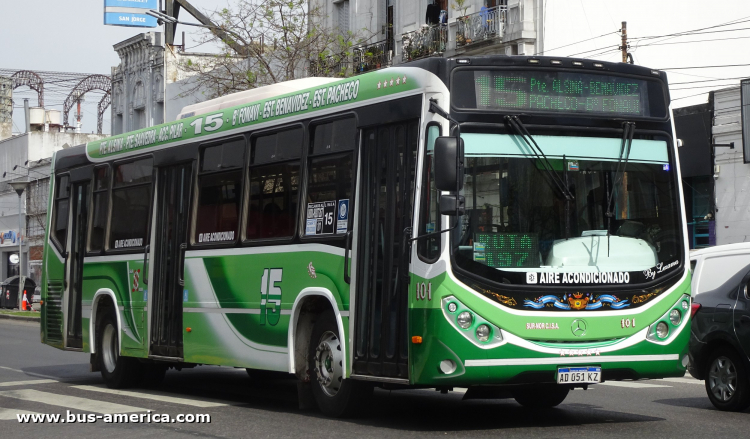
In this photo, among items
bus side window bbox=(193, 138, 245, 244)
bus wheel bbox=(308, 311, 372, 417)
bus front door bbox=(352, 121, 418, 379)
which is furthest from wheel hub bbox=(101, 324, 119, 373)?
bus front door bbox=(352, 121, 418, 379)

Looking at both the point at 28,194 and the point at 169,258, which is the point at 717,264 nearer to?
the point at 169,258

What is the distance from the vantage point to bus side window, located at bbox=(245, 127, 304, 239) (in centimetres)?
1148

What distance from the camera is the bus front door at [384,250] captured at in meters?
9.73

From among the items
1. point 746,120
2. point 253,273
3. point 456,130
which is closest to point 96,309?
point 253,273

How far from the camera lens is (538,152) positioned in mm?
9539

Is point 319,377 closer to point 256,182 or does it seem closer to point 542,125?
point 256,182

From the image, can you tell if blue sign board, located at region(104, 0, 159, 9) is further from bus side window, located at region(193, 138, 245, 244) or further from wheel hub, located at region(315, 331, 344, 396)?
wheel hub, located at region(315, 331, 344, 396)

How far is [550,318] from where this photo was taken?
9359 mm

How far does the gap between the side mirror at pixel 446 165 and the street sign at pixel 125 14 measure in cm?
3269

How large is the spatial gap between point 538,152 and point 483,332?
159cm

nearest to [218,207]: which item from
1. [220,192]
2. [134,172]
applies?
[220,192]

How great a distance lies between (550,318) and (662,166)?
1.83 m

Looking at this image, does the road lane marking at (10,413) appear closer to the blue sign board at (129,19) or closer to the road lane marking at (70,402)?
the road lane marking at (70,402)

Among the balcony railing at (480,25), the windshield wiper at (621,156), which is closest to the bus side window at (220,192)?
the windshield wiper at (621,156)
